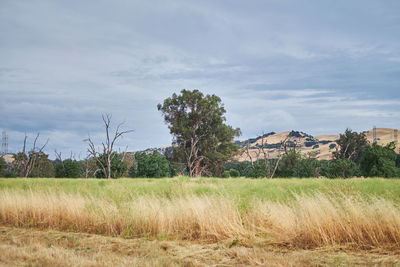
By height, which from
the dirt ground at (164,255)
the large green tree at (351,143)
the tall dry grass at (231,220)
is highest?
the large green tree at (351,143)

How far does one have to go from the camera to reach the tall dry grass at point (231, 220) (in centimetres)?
735

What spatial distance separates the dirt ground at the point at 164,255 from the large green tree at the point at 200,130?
39.6 m

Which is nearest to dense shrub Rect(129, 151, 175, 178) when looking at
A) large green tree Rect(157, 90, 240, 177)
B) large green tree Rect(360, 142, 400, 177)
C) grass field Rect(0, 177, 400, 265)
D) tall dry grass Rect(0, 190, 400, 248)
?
large green tree Rect(157, 90, 240, 177)

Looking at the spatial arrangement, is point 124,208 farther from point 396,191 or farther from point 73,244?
point 396,191

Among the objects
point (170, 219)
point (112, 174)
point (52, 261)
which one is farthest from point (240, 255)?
point (112, 174)

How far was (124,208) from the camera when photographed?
33.1 feet

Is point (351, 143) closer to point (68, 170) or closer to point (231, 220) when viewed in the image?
point (68, 170)

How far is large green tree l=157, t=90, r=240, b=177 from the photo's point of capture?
48312mm

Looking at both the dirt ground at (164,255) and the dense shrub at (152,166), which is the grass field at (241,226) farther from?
the dense shrub at (152,166)

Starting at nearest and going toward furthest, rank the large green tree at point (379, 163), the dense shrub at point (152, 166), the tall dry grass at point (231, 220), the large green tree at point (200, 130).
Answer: the tall dry grass at point (231, 220), the large green tree at point (379, 163), the dense shrub at point (152, 166), the large green tree at point (200, 130)

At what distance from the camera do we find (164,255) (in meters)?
6.88

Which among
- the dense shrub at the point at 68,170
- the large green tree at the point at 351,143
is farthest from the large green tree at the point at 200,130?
the large green tree at the point at 351,143

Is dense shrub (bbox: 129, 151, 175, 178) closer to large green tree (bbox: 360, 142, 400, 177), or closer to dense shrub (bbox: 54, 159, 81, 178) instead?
dense shrub (bbox: 54, 159, 81, 178)

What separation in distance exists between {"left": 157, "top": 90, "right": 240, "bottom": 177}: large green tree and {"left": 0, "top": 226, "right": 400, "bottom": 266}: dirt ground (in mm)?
39614
